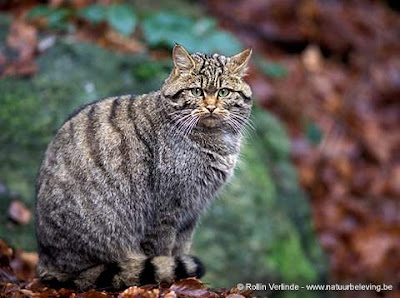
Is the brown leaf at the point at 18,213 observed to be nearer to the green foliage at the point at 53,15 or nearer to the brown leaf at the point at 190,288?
the brown leaf at the point at 190,288

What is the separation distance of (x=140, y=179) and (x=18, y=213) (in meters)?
1.62

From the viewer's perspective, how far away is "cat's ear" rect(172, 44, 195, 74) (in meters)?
3.84

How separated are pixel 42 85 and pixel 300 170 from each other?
305cm

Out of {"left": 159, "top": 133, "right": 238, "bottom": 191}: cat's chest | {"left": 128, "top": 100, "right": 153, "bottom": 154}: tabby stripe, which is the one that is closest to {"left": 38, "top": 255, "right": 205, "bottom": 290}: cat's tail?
{"left": 159, "top": 133, "right": 238, "bottom": 191}: cat's chest

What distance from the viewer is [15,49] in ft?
20.7

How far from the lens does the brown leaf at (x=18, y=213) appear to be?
16.9 ft

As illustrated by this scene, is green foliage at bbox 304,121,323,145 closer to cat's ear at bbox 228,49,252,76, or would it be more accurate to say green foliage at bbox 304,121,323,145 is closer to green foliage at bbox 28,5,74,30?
green foliage at bbox 28,5,74,30

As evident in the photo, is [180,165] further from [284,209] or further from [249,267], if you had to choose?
[284,209]

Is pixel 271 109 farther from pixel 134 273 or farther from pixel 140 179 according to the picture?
pixel 134 273

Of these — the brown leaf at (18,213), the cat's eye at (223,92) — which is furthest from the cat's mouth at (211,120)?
the brown leaf at (18,213)

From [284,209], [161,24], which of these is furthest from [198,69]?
[161,24]

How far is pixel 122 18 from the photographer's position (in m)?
6.93

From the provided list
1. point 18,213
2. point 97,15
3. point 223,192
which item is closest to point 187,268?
point 223,192

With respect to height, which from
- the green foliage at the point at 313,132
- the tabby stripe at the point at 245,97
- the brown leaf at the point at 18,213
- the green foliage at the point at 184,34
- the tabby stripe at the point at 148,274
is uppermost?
the green foliage at the point at 184,34
